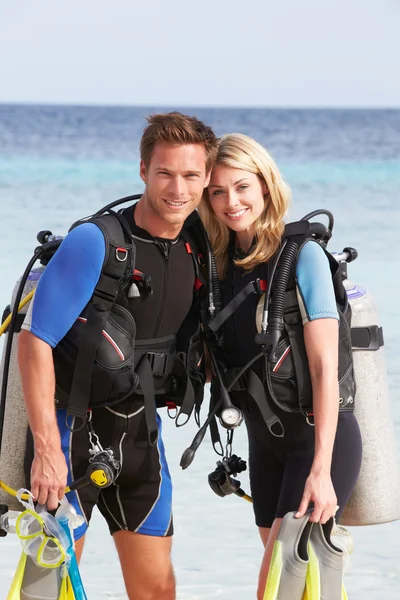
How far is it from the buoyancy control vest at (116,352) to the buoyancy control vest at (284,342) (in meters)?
0.13

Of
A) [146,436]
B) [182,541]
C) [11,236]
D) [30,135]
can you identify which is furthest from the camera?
[30,135]

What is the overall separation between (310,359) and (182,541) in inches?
75.4

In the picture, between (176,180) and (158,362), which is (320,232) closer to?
(176,180)

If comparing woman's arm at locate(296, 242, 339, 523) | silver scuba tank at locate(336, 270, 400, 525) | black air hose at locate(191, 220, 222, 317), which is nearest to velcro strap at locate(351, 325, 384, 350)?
silver scuba tank at locate(336, 270, 400, 525)

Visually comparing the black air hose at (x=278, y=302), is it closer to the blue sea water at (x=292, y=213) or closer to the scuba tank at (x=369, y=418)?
the scuba tank at (x=369, y=418)

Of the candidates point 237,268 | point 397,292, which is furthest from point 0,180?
point 237,268

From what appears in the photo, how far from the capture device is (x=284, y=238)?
303 cm

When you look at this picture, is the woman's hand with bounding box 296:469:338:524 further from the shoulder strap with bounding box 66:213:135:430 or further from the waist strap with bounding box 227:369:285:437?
the shoulder strap with bounding box 66:213:135:430

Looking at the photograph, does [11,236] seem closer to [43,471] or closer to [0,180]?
→ [0,180]

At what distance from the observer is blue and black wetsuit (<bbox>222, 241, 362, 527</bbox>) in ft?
9.64

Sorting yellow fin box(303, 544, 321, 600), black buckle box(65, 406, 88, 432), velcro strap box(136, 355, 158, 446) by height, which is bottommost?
yellow fin box(303, 544, 321, 600)

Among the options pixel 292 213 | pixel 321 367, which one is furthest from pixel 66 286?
pixel 292 213

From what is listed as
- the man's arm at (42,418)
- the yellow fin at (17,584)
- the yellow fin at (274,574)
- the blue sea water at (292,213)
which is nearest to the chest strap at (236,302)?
the man's arm at (42,418)

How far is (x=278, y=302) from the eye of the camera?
9.66 ft
